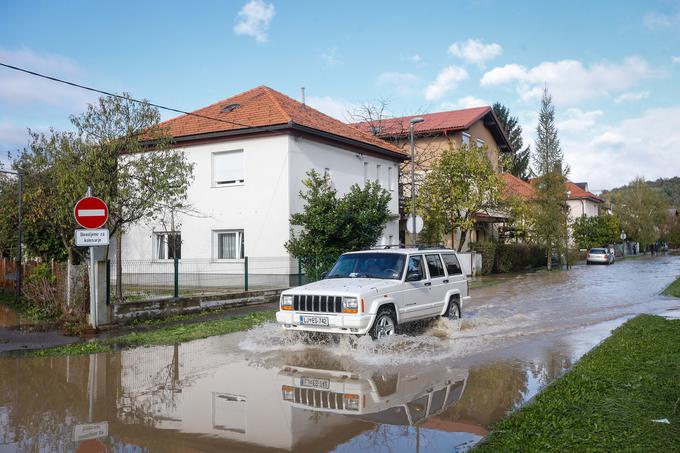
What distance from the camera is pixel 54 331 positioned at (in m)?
12.3

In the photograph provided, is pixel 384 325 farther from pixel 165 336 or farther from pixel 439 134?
pixel 439 134

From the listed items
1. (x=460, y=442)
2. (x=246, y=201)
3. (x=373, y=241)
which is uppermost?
(x=246, y=201)

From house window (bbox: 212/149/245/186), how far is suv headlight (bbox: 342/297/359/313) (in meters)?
14.6

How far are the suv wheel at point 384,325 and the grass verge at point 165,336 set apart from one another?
381 cm

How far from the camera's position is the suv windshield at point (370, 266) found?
11.0 metres

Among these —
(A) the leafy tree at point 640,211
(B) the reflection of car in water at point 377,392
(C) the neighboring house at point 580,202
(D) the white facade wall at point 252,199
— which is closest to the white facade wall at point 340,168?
(D) the white facade wall at point 252,199

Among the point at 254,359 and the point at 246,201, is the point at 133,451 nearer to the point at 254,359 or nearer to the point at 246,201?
the point at 254,359

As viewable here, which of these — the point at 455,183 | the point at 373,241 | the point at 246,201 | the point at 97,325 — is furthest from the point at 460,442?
the point at 455,183

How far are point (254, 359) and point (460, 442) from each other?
4.68m

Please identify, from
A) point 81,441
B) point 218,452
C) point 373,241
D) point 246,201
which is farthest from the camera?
point 246,201

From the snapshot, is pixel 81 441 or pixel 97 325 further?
pixel 97 325

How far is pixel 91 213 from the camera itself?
469 inches

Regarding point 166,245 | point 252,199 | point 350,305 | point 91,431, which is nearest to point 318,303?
point 350,305

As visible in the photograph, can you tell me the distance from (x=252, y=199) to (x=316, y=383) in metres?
15.9
